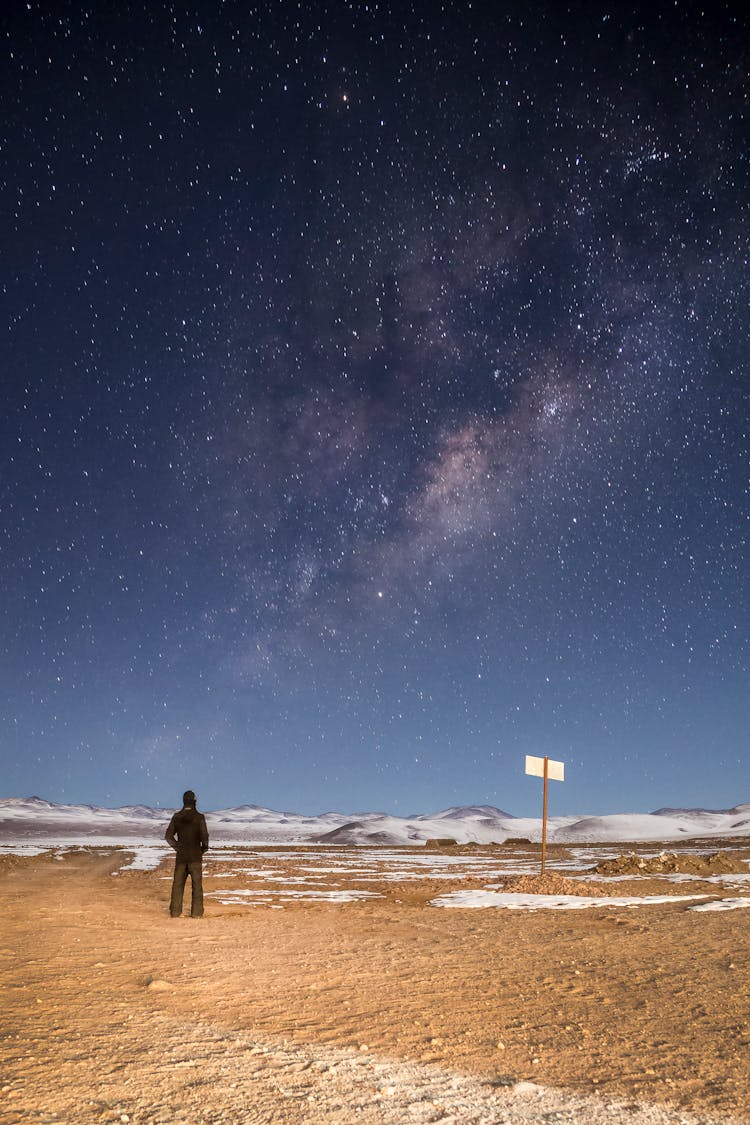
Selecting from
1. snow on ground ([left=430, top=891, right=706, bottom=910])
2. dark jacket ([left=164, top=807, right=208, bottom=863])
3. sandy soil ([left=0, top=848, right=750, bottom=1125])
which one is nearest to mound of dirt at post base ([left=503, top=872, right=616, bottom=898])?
snow on ground ([left=430, top=891, right=706, bottom=910])

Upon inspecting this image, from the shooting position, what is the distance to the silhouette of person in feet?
35.1

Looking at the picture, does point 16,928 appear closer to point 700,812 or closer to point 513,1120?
point 513,1120

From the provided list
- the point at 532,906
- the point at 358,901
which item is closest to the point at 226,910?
the point at 358,901

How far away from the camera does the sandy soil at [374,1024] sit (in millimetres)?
3402

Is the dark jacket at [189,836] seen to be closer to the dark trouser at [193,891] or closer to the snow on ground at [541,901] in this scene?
the dark trouser at [193,891]

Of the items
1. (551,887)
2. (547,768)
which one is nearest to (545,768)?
(547,768)

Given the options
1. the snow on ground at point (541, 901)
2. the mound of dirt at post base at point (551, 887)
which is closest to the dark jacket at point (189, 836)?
the snow on ground at point (541, 901)

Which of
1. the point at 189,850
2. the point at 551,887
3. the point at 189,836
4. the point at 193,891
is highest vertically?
the point at 189,836

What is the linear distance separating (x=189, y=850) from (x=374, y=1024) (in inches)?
260

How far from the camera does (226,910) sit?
11.7 metres

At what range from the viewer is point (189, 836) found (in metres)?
10.8

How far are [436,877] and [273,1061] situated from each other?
652 inches

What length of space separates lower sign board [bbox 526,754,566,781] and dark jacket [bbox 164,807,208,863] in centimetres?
729

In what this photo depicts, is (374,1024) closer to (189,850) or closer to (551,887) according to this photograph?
(189,850)
